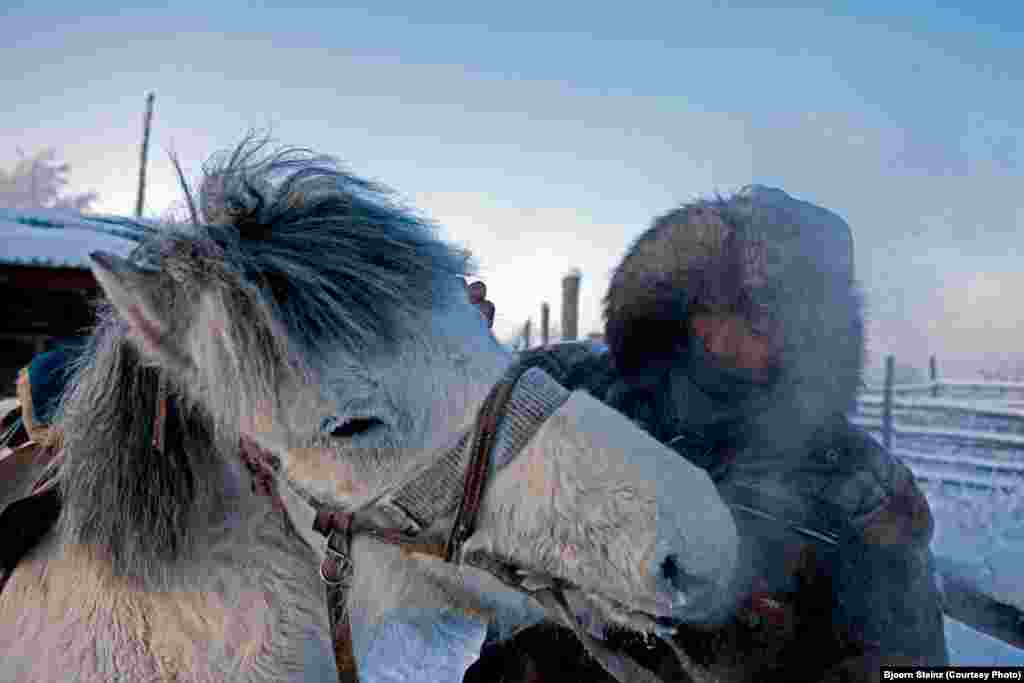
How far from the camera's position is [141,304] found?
1.33m

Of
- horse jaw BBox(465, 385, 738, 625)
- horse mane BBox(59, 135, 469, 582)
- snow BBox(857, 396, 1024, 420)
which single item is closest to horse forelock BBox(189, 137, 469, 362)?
horse mane BBox(59, 135, 469, 582)

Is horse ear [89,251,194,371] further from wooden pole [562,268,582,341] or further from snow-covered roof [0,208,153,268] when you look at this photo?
snow-covered roof [0,208,153,268]

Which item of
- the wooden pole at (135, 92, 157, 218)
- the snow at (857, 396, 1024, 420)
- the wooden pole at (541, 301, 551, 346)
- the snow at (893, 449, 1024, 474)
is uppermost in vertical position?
the wooden pole at (135, 92, 157, 218)

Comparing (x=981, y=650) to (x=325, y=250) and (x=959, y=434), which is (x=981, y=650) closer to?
(x=325, y=250)

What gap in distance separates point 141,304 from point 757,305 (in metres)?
1.56

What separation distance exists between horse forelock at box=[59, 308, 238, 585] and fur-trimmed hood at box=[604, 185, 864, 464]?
1200 mm

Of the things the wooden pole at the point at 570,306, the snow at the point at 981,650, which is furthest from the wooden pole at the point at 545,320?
the snow at the point at 981,650

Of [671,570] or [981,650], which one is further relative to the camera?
[981,650]

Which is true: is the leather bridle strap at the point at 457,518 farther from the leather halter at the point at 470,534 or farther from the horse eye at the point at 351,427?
the horse eye at the point at 351,427

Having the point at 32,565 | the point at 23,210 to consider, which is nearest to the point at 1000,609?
the point at 32,565

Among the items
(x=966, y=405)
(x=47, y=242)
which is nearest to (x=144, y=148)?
(x=47, y=242)

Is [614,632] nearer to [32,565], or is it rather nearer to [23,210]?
[32,565]

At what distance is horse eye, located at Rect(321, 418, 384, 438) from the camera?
135 cm

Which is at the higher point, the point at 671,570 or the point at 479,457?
the point at 479,457
